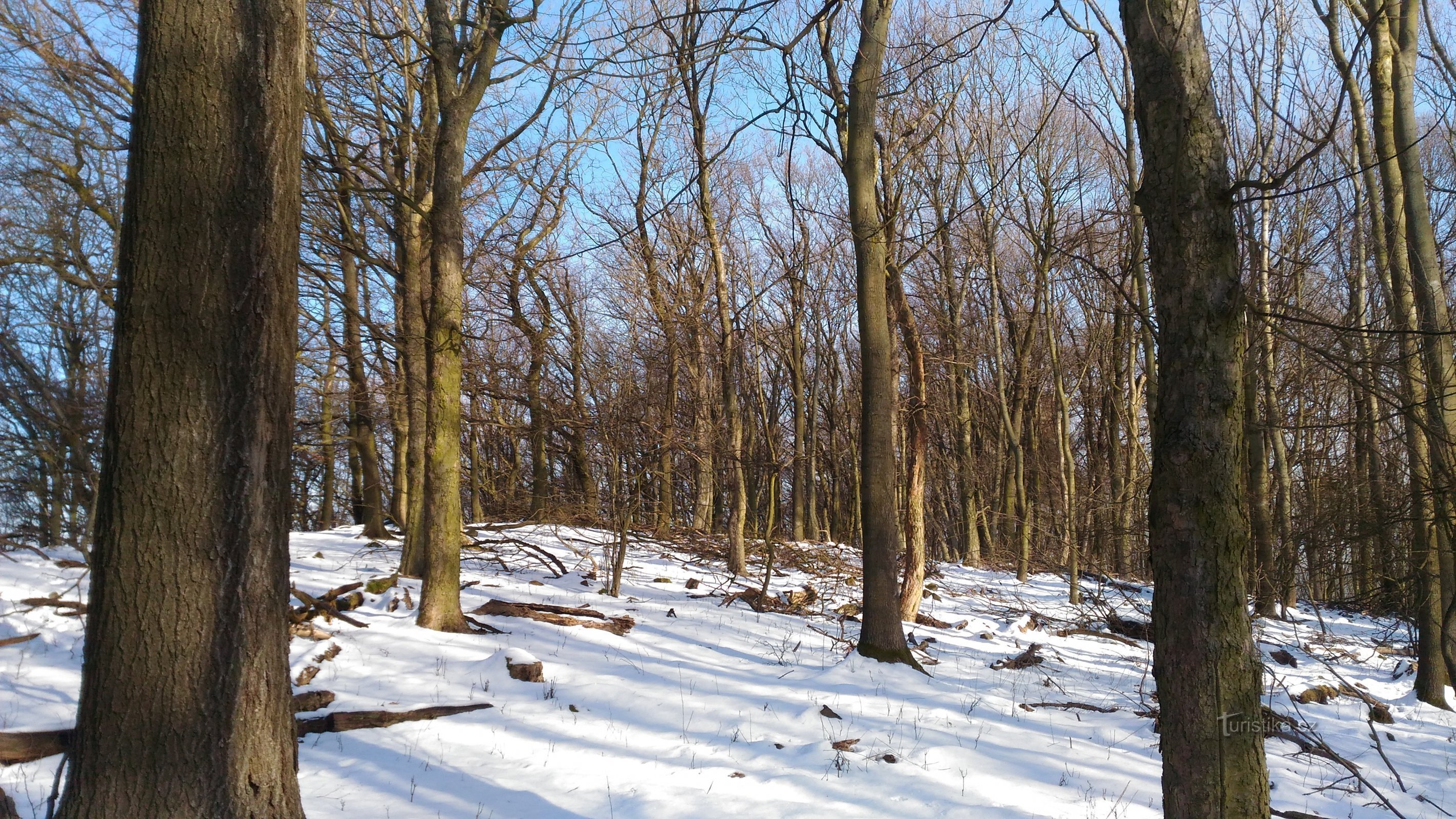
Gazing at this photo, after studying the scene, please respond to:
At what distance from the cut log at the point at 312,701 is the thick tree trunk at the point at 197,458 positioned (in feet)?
7.68

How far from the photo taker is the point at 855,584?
11.6 m

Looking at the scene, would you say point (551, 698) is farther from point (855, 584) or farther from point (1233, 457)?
point (855, 584)

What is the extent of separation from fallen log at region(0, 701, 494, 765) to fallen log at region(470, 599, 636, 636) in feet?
7.78

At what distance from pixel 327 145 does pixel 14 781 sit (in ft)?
30.4


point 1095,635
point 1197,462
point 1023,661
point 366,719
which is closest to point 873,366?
point 1023,661

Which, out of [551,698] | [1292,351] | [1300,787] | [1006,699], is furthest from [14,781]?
[1292,351]

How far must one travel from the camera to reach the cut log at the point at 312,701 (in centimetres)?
545

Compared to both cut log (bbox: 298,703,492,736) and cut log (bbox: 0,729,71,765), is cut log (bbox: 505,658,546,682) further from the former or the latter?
cut log (bbox: 0,729,71,765)

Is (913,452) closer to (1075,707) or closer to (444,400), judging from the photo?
(1075,707)

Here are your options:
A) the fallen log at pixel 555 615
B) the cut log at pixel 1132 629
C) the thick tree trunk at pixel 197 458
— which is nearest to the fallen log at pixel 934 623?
the cut log at pixel 1132 629

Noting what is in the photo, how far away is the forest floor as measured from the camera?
4.69m

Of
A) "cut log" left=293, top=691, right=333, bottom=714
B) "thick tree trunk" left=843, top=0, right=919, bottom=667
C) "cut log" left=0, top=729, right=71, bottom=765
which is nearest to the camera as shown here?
"cut log" left=0, top=729, right=71, bottom=765

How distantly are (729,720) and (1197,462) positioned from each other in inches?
159

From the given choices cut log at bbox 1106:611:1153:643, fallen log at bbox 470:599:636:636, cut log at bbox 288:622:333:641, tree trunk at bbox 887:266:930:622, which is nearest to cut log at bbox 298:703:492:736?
cut log at bbox 288:622:333:641
